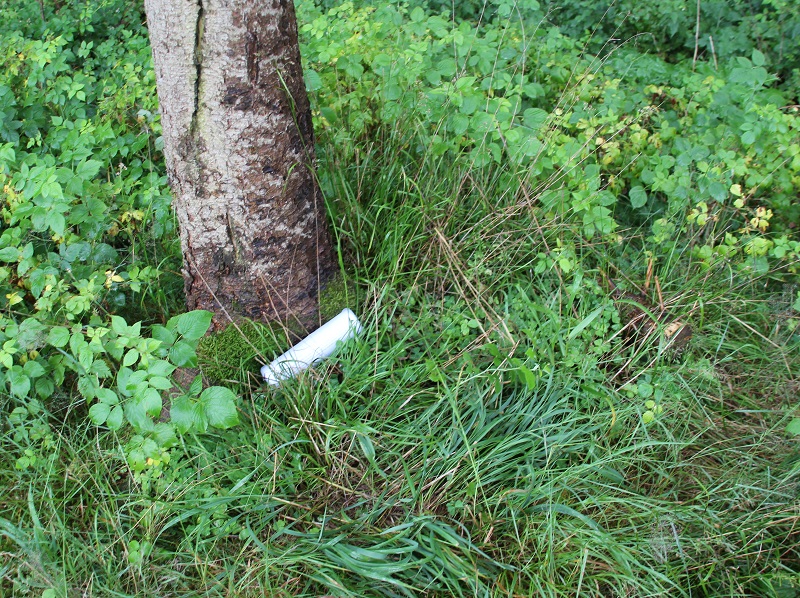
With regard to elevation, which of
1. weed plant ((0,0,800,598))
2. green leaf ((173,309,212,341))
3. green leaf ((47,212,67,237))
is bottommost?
weed plant ((0,0,800,598))

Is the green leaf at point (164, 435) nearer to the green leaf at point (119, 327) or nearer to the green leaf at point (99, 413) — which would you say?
the green leaf at point (99, 413)

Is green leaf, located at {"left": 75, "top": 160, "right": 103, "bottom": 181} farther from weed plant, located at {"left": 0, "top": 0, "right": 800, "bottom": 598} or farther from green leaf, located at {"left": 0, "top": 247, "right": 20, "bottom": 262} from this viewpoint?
green leaf, located at {"left": 0, "top": 247, "right": 20, "bottom": 262}

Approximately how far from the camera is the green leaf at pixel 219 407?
1.81m

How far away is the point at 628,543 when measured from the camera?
76.6 inches

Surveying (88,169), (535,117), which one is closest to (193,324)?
(88,169)

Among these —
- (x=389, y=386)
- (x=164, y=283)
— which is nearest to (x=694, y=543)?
(x=389, y=386)

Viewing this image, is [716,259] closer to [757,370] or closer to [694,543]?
[757,370]

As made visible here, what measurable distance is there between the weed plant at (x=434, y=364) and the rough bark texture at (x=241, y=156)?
0.61 feet

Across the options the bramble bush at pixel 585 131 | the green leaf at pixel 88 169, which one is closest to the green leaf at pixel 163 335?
the green leaf at pixel 88 169

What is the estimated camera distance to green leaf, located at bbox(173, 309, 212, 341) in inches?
73.7

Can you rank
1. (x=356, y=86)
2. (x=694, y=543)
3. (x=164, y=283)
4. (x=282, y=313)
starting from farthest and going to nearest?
(x=356, y=86)
(x=164, y=283)
(x=282, y=313)
(x=694, y=543)

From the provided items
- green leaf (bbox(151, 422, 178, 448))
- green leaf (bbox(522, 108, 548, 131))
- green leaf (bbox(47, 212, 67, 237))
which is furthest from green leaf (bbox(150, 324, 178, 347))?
green leaf (bbox(522, 108, 548, 131))

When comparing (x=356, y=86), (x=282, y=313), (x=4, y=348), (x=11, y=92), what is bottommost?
(x=282, y=313)

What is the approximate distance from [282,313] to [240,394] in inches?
13.7
